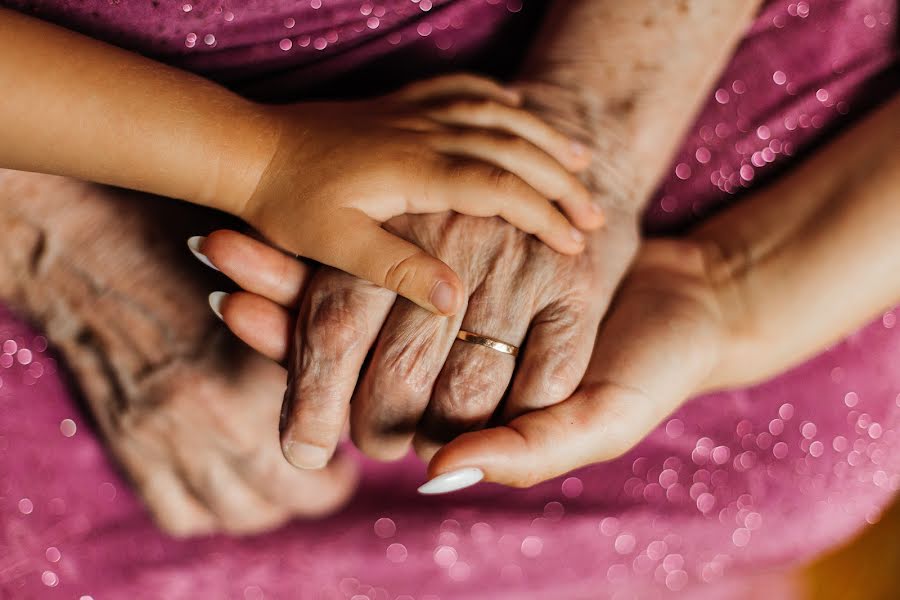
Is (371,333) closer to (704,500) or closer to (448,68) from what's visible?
(448,68)

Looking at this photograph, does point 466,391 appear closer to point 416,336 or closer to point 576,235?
point 416,336

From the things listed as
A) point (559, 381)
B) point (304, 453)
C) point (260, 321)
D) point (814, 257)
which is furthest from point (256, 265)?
point (814, 257)

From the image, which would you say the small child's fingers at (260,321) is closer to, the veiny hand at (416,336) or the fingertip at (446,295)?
the veiny hand at (416,336)

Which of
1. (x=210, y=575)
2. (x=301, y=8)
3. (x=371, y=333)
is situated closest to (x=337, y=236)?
(x=371, y=333)

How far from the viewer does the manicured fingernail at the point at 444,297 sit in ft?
1.66

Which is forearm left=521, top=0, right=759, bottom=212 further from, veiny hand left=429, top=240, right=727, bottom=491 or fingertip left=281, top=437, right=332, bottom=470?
fingertip left=281, top=437, right=332, bottom=470

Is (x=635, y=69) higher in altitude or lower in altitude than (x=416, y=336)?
higher

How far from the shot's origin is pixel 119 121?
51 cm

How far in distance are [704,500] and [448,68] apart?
538 mm

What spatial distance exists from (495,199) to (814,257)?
1.12ft

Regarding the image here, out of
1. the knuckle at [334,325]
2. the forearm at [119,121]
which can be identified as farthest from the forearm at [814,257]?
the forearm at [119,121]

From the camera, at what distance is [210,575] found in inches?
27.9

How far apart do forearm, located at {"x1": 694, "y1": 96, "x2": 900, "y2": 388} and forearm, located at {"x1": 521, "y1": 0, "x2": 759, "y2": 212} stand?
12 centimetres

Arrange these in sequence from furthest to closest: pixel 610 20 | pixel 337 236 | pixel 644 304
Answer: pixel 610 20, pixel 644 304, pixel 337 236
